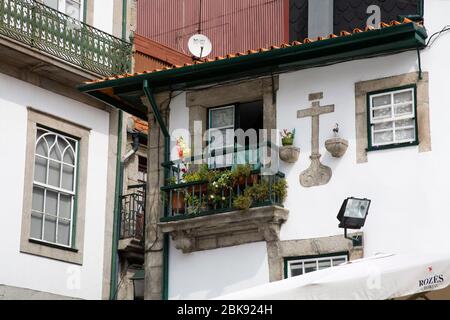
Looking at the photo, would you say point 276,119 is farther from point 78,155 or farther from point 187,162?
point 78,155

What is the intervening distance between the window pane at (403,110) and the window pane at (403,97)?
9 centimetres

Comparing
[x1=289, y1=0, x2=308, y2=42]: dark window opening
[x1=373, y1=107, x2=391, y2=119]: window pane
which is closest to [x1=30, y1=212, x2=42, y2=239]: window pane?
[x1=289, y1=0, x2=308, y2=42]: dark window opening

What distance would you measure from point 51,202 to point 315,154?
15.7 ft

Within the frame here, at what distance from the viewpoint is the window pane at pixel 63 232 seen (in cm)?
2038

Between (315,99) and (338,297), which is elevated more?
(315,99)

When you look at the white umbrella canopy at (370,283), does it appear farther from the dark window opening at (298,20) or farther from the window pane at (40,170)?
the dark window opening at (298,20)

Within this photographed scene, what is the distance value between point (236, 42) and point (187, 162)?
579cm

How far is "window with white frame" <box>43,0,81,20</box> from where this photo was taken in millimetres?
21203

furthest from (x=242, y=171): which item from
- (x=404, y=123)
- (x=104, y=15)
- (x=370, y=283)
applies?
(x=104, y=15)

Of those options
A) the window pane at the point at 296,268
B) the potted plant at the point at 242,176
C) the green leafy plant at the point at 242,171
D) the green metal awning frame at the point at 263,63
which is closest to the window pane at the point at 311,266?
the window pane at the point at 296,268

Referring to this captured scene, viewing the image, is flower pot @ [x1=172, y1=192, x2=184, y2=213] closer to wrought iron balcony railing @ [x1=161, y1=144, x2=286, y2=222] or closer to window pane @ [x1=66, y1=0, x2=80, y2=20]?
wrought iron balcony railing @ [x1=161, y1=144, x2=286, y2=222]

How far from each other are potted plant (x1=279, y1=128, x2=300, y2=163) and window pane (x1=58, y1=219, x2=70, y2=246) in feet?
14.0
